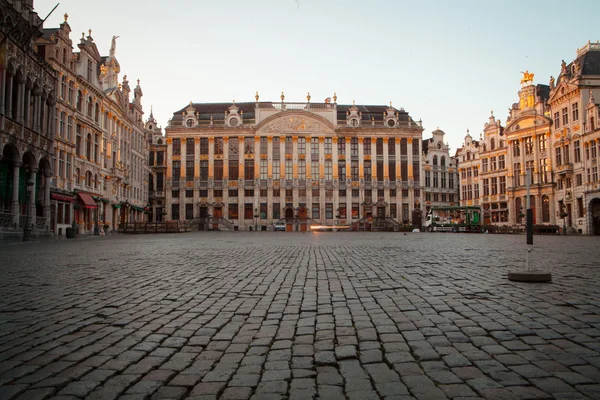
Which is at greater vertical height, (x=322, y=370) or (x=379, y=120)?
(x=379, y=120)

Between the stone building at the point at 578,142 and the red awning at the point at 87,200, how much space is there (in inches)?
1796

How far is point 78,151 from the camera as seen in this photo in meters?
41.0

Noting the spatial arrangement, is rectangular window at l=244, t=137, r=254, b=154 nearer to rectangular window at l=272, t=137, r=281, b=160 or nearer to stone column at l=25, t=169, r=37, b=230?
rectangular window at l=272, t=137, r=281, b=160

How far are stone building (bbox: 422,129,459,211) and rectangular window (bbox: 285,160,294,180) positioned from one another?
25273 mm

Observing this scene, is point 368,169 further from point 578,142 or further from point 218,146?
point 578,142

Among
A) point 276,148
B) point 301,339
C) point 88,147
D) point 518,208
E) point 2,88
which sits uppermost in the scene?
point 276,148

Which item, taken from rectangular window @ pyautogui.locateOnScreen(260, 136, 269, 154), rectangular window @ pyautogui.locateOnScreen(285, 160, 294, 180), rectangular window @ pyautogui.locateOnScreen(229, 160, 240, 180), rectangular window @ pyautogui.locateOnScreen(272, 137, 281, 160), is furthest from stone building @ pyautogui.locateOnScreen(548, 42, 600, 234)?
rectangular window @ pyautogui.locateOnScreen(229, 160, 240, 180)

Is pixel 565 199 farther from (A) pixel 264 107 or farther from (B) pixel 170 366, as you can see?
(B) pixel 170 366

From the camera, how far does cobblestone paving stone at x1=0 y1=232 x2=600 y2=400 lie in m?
3.20

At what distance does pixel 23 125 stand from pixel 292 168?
166ft

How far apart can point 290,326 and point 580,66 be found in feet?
185

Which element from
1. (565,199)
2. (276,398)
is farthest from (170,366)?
(565,199)

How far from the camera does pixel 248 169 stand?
7588 centimetres

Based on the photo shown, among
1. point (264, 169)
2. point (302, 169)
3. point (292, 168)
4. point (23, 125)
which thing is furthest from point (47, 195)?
point (302, 169)
